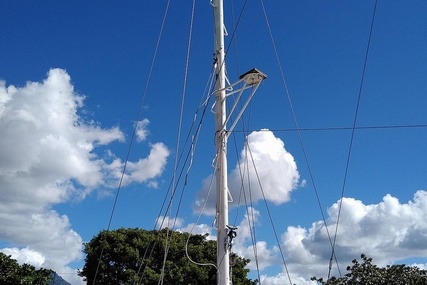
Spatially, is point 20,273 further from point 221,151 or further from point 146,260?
point 221,151

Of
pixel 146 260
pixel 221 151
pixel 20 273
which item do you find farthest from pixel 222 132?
pixel 146 260

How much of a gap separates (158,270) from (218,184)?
921 inches

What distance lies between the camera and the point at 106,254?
31906 millimetres

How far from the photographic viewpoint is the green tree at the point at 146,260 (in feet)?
100

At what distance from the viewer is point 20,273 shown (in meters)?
22.4

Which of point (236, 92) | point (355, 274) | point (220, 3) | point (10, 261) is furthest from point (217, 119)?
point (355, 274)

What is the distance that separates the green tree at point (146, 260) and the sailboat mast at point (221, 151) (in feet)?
69.0

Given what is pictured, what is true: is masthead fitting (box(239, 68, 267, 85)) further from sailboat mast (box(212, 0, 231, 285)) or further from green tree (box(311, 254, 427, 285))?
green tree (box(311, 254, 427, 285))

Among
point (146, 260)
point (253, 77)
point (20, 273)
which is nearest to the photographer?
point (253, 77)

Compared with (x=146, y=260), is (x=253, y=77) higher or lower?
lower

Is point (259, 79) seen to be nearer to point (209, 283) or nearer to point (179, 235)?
point (209, 283)

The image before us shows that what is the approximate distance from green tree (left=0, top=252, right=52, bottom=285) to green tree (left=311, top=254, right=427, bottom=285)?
14168 millimetres

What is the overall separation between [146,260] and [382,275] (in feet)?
47.0

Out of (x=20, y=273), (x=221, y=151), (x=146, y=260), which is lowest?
(x=221, y=151)
